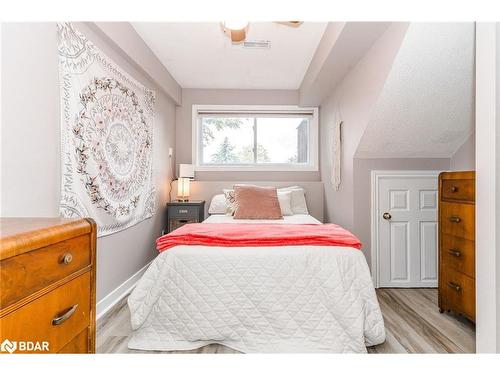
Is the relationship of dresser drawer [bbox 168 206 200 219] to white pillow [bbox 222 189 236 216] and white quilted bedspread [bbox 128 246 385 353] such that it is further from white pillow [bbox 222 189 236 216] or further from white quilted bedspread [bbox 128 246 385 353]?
white quilted bedspread [bbox 128 246 385 353]

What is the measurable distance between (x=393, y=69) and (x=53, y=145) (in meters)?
2.37

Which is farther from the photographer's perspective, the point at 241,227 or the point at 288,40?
the point at 288,40

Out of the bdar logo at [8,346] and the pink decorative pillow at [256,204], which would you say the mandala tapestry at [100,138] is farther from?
the bdar logo at [8,346]

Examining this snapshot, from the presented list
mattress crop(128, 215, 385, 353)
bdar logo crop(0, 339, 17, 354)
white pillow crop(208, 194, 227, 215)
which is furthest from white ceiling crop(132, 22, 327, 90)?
bdar logo crop(0, 339, 17, 354)

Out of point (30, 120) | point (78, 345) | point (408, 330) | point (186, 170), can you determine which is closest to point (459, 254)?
point (408, 330)

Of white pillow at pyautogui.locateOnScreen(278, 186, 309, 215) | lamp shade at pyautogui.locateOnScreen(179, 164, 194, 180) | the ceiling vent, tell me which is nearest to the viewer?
the ceiling vent

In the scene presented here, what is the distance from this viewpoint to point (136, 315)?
1.88 metres

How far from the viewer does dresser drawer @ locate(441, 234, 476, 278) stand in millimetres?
1984

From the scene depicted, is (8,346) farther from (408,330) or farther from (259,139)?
(259,139)

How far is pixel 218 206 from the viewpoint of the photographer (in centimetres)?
390

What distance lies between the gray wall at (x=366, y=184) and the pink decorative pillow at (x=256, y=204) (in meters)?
0.88

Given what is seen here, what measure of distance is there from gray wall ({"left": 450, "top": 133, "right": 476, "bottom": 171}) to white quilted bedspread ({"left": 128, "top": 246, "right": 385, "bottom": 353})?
1.63m
